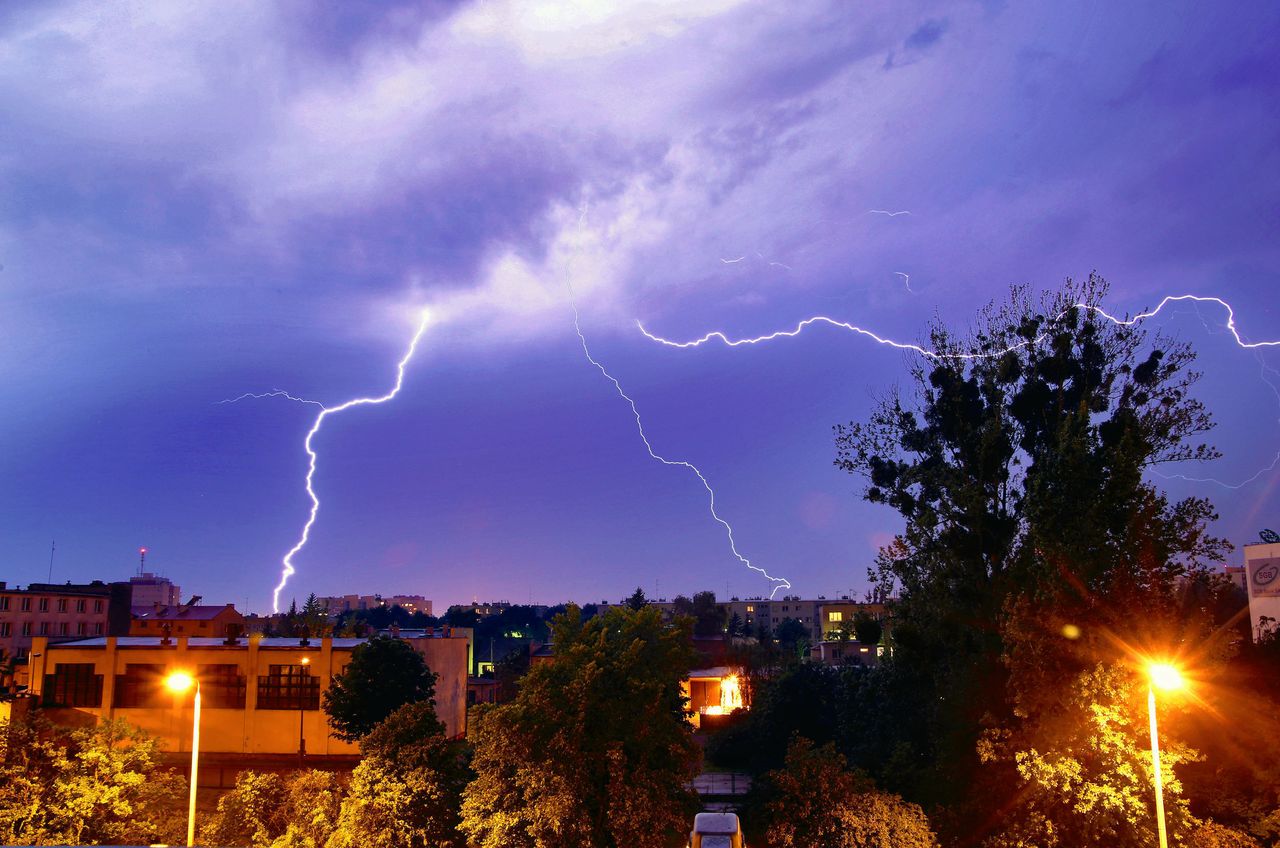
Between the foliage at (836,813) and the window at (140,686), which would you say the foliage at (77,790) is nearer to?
the foliage at (836,813)

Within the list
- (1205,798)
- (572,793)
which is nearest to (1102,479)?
(1205,798)

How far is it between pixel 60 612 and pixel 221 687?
46292 mm

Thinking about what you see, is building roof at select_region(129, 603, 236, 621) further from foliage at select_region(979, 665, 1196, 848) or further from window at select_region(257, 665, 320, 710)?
foliage at select_region(979, 665, 1196, 848)

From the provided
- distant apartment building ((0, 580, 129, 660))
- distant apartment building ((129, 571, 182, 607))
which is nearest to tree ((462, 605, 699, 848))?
distant apartment building ((0, 580, 129, 660))

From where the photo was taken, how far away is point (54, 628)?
77750 millimetres

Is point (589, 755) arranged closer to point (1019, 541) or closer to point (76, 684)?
point (1019, 541)

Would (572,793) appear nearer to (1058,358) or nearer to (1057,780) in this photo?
(1057,780)

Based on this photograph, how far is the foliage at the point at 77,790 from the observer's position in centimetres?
2075

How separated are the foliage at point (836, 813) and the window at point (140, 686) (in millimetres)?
32994

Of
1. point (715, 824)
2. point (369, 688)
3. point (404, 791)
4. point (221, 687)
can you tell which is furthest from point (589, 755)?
point (221, 687)

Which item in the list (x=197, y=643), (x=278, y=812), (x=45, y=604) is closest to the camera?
(x=278, y=812)

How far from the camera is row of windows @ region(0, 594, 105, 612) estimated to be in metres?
73.8

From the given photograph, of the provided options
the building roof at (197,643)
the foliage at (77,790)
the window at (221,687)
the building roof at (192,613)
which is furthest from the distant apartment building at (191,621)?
the foliage at (77,790)

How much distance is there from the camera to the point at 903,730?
3300cm
